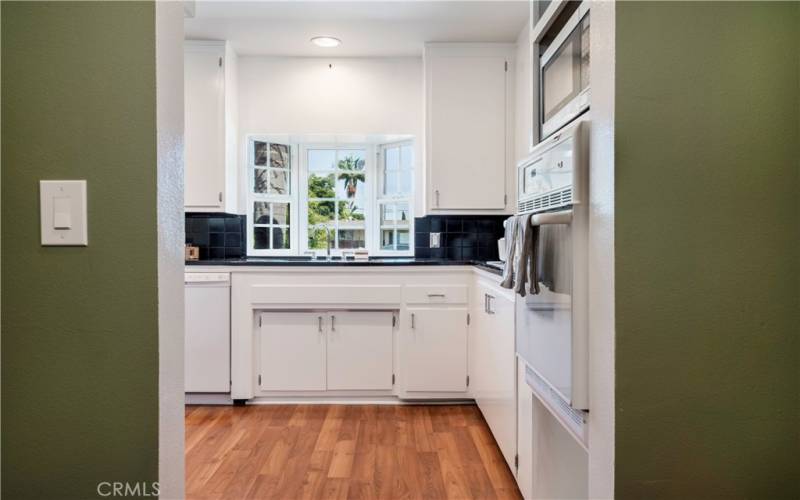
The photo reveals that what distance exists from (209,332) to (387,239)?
147 cm

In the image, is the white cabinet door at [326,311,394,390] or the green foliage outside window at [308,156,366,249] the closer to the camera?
the white cabinet door at [326,311,394,390]

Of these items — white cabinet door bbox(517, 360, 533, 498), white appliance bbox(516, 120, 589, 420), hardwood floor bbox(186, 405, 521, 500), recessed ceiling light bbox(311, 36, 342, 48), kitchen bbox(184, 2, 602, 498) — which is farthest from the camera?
recessed ceiling light bbox(311, 36, 342, 48)

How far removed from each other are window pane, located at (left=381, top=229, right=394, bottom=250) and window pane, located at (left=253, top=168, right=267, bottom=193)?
97cm

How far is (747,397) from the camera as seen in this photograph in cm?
84

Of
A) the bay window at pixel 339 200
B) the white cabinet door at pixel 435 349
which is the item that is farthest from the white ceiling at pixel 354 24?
the white cabinet door at pixel 435 349

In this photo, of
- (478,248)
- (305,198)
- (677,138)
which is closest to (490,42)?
(478,248)

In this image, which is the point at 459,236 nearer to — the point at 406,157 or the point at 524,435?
the point at 406,157

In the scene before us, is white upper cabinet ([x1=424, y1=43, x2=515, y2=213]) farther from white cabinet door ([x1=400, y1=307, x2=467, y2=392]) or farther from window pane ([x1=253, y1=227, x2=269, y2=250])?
window pane ([x1=253, y1=227, x2=269, y2=250])

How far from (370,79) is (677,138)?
292 centimetres

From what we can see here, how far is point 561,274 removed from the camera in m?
1.14

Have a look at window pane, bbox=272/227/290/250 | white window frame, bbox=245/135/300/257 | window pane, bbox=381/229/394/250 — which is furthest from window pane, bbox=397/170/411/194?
window pane, bbox=272/227/290/250

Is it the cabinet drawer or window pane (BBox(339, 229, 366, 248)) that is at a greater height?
window pane (BBox(339, 229, 366, 248))

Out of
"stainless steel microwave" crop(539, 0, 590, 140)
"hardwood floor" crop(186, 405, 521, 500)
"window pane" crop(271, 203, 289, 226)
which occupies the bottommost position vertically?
"hardwood floor" crop(186, 405, 521, 500)

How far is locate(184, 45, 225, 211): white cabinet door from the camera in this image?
3.21 m
